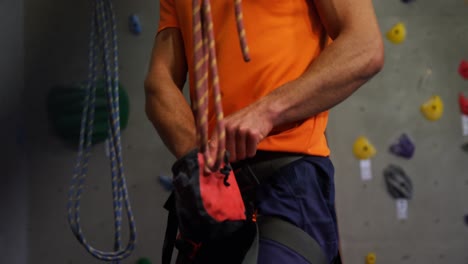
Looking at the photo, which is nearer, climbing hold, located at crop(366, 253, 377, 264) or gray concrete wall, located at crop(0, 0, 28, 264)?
gray concrete wall, located at crop(0, 0, 28, 264)

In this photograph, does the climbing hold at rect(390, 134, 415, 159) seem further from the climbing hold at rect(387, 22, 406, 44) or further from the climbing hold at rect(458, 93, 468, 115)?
the climbing hold at rect(387, 22, 406, 44)

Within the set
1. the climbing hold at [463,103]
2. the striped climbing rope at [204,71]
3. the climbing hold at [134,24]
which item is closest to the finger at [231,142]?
the striped climbing rope at [204,71]

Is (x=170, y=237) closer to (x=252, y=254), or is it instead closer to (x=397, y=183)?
(x=252, y=254)

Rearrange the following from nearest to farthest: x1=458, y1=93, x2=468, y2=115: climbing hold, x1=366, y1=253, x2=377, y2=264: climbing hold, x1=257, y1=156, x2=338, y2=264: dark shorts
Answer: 1. x1=257, y1=156, x2=338, y2=264: dark shorts
2. x1=366, y1=253, x2=377, y2=264: climbing hold
3. x1=458, y1=93, x2=468, y2=115: climbing hold

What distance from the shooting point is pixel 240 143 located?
2.20 feet

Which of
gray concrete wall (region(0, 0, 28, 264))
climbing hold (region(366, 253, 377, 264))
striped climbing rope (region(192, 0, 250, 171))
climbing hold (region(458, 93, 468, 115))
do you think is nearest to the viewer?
striped climbing rope (region(192, 0, 250, 171))

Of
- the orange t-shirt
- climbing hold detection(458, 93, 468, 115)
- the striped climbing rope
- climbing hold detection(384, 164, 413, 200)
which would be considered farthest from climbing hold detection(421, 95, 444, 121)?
the striped climbing rope

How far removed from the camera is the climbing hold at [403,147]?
7.96 feet

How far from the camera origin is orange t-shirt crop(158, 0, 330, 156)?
797 mm

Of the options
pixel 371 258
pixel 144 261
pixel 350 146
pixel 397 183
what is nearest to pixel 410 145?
pixel 397 183

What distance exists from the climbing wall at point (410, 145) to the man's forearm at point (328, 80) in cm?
167

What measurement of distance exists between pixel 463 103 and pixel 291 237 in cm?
208

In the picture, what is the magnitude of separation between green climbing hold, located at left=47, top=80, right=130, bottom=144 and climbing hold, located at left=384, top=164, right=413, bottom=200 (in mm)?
1323

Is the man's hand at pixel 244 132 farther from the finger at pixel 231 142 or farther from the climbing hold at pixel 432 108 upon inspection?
the climbing hold at pixel 432 108
